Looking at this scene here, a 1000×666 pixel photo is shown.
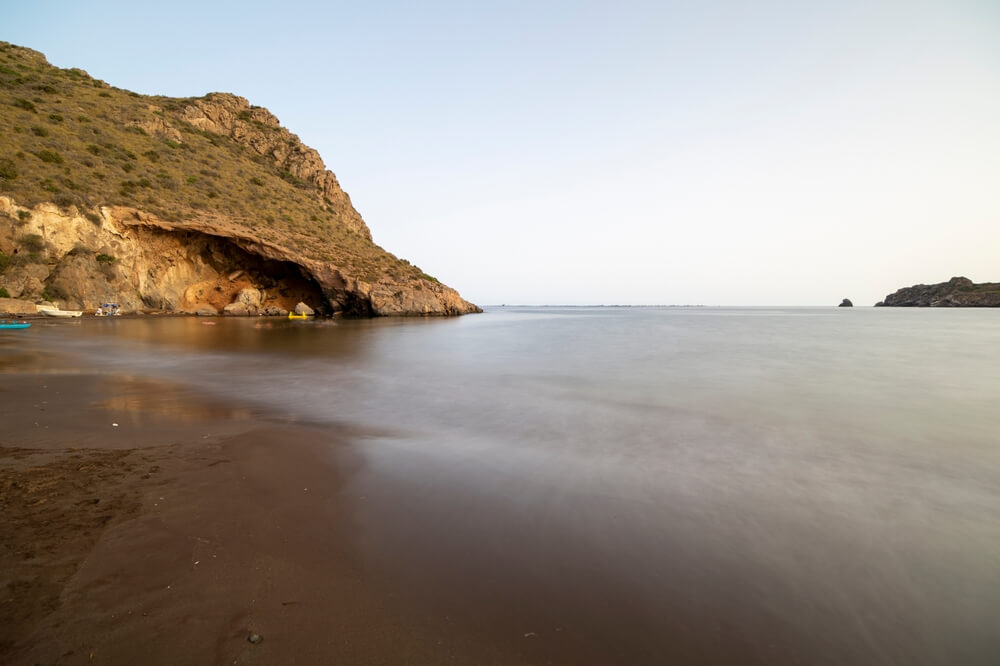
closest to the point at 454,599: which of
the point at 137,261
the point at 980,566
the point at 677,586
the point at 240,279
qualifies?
the point at 677,586

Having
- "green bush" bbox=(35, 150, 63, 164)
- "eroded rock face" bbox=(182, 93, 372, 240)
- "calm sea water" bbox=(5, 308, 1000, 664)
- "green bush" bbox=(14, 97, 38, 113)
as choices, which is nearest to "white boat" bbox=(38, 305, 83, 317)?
"green bush" bbox=(35, 150, 63, 164)

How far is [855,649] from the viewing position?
2223 millimetres

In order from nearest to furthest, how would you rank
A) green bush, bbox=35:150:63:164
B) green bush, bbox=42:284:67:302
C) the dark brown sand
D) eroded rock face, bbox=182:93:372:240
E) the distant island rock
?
the dark brown sand
green bush, bbox=42:284:67:302
green bush, bbox=35:150:63:164
eroded rock face, bbox=182:93:372:240
the distant island rock

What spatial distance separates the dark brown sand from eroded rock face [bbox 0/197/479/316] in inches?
1231

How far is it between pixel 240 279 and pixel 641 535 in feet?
148

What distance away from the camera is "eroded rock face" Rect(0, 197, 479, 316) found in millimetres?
25984

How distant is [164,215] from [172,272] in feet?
→ 17.4

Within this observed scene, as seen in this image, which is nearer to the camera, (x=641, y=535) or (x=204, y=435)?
(x=641, y=535)

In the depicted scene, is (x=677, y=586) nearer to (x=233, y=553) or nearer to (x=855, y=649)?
(x=855, y=649)

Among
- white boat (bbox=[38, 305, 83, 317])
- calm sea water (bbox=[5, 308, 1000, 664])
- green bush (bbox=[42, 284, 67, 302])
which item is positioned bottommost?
calm sea water (bbox=[5, 308, 1000, 664])

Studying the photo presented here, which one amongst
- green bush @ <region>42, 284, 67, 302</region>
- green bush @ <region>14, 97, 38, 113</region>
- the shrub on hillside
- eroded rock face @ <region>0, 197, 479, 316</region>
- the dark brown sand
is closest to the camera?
the dark brown sand

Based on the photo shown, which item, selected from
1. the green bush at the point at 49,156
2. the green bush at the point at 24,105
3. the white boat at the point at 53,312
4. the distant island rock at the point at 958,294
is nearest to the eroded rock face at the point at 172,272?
the white boat at the point at 53,312

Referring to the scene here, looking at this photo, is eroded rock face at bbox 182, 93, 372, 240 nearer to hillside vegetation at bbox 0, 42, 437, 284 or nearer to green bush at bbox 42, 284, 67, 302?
hillside vegetation at bbox 0, 42, 437, 284

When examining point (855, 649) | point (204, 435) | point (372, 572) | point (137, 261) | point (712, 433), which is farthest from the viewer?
point (137, 261)
